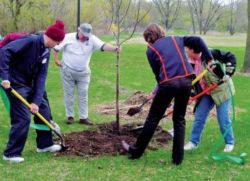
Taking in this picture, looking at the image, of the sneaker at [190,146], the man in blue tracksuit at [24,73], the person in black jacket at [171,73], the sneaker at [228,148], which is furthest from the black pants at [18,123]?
the sneaker at [228,148]

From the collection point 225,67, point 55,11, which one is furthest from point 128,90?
point 55,11

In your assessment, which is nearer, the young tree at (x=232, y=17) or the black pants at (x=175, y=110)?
the black pants at (x=175, y=110)

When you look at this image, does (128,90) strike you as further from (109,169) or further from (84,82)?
(109,169)

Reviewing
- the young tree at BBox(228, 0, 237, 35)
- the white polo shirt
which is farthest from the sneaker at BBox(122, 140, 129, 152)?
the young tree at BBox(228, 0, 237, 35)

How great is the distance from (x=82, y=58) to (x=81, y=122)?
4.02ft

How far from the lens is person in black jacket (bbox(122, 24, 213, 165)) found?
19.1 ft

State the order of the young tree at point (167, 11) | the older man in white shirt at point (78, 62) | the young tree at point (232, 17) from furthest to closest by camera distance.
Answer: the young tree at point (232, 17) → the young tree at point (167, 11) → the older man in white shirt at point (78, 62)

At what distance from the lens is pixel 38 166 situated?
6094 millimetres

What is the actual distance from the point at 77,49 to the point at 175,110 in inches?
124

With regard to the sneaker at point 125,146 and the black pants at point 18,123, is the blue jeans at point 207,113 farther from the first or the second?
the black pants at point 18,123

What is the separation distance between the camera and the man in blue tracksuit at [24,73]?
5957 millimetres

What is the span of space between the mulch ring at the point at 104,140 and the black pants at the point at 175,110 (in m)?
0.63

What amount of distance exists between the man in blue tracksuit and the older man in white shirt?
218 centimetres

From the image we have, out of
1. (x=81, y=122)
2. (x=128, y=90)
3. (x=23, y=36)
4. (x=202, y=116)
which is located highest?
(x=23, y=36)
